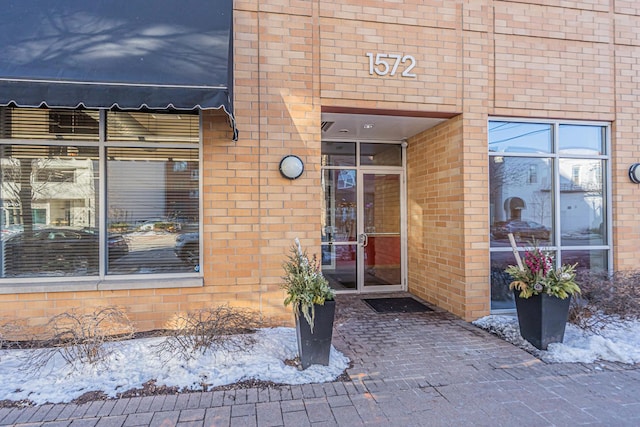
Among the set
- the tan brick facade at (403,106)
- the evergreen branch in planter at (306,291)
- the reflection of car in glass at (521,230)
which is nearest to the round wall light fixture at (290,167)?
the tan brick facade at (403,106)

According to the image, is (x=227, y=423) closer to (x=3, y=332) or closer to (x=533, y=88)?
(x=3, y=332)

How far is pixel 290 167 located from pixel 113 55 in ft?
7.33

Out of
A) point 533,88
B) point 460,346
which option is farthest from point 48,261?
point 533,88

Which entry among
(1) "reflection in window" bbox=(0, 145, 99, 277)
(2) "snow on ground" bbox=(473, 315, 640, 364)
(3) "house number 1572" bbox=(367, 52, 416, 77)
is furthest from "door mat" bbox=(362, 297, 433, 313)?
(1) "reflection in window" bbox=(0, 145, 99, 277)

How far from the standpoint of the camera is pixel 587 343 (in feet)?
13.6

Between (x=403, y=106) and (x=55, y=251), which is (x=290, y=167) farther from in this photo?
(x=55, y=251)

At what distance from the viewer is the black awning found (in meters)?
3.40

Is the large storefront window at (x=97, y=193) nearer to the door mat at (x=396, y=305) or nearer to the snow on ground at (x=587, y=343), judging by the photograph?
the door mat at (x=396, y=305)

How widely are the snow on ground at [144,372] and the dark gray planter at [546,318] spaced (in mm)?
2251

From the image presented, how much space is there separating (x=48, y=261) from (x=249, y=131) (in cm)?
297

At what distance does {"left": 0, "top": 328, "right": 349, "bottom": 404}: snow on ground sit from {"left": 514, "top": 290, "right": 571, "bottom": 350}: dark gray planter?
7.38 ft

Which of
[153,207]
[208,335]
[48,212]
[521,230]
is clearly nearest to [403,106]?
[521,230]

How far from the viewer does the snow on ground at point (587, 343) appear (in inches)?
154

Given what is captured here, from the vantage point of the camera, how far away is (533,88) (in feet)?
17.6
